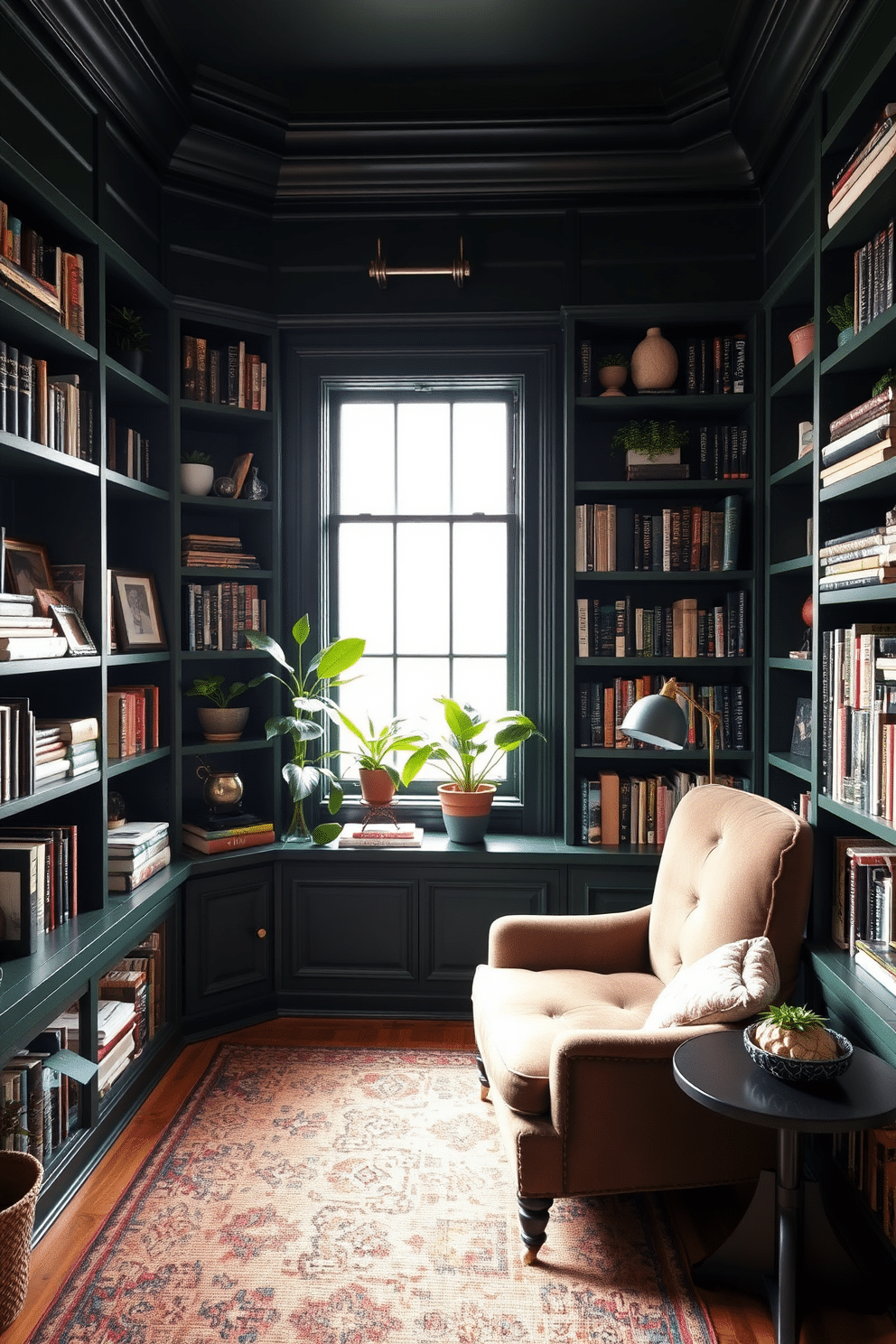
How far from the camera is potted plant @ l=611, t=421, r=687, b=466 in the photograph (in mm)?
3562

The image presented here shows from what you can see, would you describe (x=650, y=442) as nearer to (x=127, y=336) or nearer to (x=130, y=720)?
(x=127, y=336)

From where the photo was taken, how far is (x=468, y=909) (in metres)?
3.61

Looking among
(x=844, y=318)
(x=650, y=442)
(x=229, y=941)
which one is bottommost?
(x=229, y=941)

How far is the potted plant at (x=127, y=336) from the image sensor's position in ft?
10.9

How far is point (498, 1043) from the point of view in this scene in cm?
243

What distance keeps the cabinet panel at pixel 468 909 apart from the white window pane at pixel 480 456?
1530 millimetres

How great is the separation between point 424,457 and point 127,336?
1.27 meters

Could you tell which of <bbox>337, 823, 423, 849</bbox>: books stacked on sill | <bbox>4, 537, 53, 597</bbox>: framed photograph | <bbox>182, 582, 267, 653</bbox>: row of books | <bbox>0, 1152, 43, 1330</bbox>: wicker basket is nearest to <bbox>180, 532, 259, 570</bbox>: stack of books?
<bbox>182, 582, 267, 653</bbox>: row of books

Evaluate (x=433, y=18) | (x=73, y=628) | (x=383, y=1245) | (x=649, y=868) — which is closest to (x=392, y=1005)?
(x=649, y=868)

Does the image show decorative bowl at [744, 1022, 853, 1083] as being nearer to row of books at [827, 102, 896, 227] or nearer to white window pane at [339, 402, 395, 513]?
row of books at [827, 102, 896, 227]

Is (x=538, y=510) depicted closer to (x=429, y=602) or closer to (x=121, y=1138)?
(x=429, y=602)

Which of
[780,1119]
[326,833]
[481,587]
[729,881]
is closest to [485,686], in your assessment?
[481,587]

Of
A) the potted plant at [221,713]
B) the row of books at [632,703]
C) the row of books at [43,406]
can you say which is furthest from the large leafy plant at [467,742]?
the row of books at [43,406]

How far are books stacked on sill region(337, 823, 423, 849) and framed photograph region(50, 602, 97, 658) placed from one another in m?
1.28
